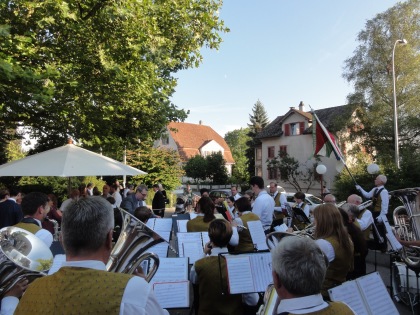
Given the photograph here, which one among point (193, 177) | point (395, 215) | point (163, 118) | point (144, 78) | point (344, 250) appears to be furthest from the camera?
point (193, 177)

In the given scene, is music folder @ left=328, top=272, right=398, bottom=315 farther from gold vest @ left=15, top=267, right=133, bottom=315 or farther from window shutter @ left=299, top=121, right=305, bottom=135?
window shutter @ left=299, top=121, right=305, bottom=135

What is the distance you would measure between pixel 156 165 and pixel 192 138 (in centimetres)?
3561

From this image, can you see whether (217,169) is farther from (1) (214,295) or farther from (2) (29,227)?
(1) (214,295)

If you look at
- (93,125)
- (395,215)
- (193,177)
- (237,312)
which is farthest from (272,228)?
(193,177)

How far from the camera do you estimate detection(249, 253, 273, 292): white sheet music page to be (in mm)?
3287

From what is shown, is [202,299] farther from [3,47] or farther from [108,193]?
[108,193]

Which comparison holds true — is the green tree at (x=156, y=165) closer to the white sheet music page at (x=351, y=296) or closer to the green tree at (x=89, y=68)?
the green tree at (x=89, y=68)

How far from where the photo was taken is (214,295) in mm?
3316

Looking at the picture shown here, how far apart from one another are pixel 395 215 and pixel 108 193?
26.4 feet

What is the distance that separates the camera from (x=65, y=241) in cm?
165

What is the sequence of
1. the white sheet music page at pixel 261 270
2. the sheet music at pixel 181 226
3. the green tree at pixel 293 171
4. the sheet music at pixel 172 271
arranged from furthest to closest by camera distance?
the green tree at pixel 293 171 → the sheet music at pixel 181 226 → the sheet music at pixel 172 271 → the white sheet music page at pixel 261 270

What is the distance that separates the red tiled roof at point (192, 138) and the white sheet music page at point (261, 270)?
164ft

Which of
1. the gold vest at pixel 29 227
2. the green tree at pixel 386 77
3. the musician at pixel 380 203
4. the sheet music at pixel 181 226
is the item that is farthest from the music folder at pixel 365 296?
the green tree at pixel 386 77

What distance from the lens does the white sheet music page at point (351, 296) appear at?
2.58 metres
